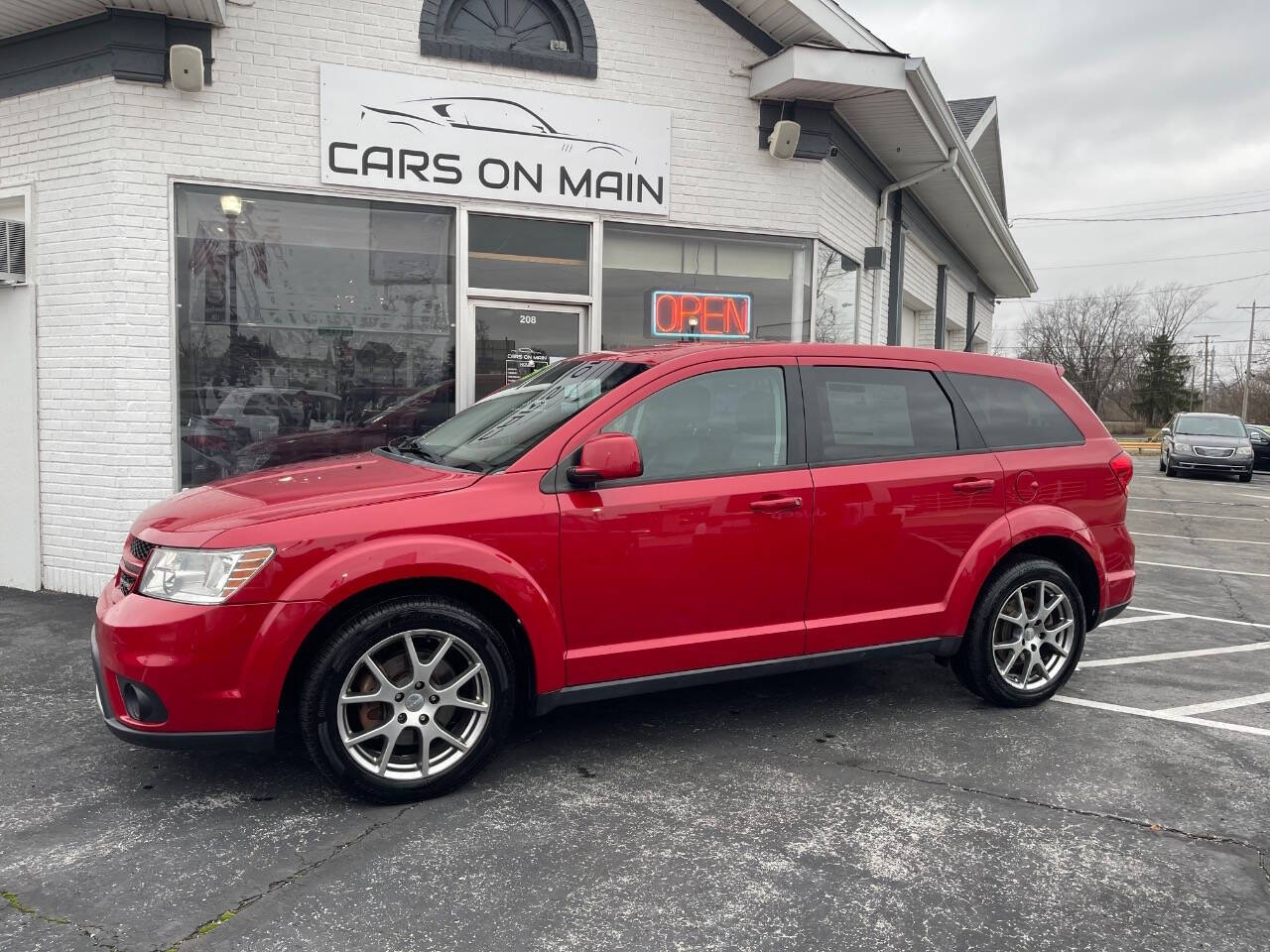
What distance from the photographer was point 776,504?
4.06 m

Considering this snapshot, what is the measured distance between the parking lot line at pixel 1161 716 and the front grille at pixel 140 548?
4.29m

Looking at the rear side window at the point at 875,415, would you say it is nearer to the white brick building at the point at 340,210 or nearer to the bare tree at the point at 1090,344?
the white brick building at the point at 340,210

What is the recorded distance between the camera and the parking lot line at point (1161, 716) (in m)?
4.57

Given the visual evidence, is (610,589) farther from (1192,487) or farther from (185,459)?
(1192,487)

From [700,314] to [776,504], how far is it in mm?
4821

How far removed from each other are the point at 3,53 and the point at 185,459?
11.0ft

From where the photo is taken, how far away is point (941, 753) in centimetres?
416

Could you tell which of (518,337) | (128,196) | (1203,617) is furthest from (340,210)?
(1203,617)

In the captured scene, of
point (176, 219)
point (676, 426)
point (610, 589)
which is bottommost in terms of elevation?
point (610, 589)

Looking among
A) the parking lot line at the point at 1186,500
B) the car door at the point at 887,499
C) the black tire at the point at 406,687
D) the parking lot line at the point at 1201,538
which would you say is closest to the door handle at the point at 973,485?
the car door at the point at 887,499

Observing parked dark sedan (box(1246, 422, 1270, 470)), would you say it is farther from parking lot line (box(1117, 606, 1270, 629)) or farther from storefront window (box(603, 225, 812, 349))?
storefront window (box(603, 225, 812, 349))

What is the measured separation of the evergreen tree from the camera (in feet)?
189

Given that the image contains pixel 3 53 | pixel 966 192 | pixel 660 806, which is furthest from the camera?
pixel 966 192

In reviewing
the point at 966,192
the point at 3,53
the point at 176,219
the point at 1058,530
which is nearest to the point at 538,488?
the point at 1058,530
